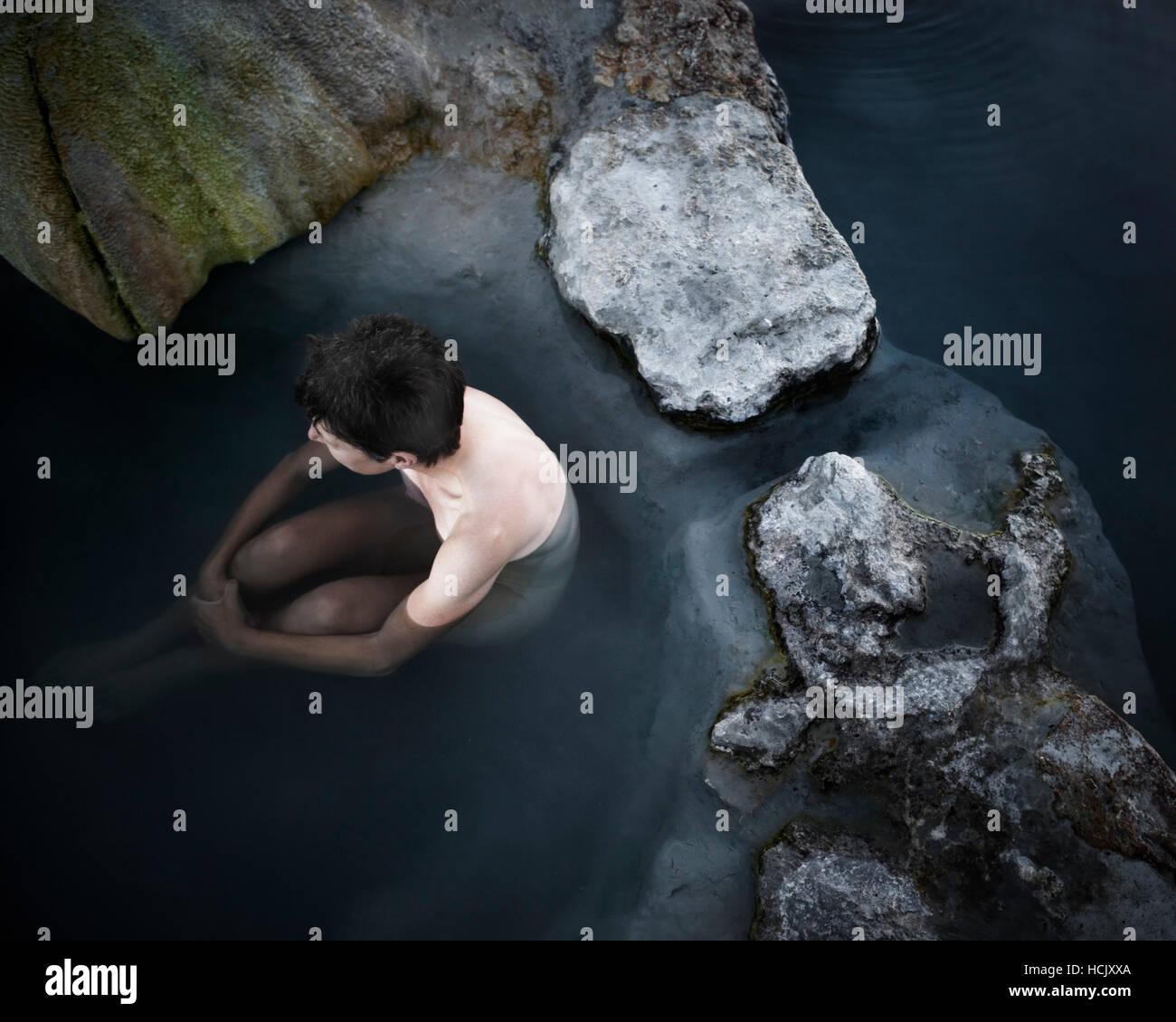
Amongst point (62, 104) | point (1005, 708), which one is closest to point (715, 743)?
point (1005, 708)

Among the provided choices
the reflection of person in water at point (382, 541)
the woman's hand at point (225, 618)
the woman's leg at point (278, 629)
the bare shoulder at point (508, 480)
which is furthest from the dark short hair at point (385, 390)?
the woman's hand at point (225, 618)

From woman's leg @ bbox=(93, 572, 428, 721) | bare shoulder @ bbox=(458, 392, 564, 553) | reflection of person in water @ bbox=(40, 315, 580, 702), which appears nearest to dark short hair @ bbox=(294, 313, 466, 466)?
reflection of person in water @ bbox=(40, 315, 580, 702)

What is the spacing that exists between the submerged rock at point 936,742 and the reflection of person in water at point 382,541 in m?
0.82

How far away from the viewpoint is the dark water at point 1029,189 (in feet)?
11.0

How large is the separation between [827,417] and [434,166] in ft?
5.99

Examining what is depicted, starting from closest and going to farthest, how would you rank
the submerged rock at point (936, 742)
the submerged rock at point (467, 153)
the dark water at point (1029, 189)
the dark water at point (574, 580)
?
the submerged rock at point (936, 742) < the dark water at point (574, 580) < the submerged rock at point (467, 153) < the dark water at point (1029, 189)

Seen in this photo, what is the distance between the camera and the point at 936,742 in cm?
252

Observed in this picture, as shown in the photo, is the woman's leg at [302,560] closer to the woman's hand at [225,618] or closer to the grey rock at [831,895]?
the woman's hand at [225,618]

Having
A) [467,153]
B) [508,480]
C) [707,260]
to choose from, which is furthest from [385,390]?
[467,153]

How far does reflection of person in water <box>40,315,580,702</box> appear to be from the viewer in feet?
6.98

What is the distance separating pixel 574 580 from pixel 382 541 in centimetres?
70

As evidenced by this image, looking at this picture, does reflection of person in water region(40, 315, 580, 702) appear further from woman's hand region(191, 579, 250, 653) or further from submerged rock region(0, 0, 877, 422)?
submerged rock region(0, 0, 877, 422)

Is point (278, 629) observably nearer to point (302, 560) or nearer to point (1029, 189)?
point (302, 560)

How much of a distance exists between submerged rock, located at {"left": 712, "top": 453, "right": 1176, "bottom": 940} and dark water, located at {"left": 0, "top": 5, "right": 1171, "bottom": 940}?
0.54ft
